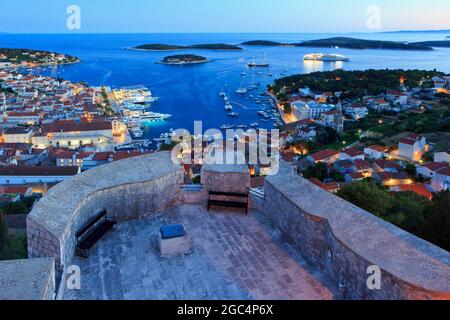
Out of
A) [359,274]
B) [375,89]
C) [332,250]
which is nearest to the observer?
[359,274]

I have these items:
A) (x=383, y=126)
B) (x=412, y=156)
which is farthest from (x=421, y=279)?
(x=383, y=126)

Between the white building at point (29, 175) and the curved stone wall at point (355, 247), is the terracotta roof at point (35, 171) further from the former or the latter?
the curved stone wall at point (355, 247)

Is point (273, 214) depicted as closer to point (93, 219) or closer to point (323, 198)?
point (323, 198)

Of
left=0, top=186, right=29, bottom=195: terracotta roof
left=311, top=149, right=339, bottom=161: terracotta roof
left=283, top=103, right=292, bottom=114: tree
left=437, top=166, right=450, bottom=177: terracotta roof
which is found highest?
left=283, top=103, right=292, bottom=114: tree

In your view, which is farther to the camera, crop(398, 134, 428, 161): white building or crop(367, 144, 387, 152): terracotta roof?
crop(367, 144, 387, 152): terracotta roof

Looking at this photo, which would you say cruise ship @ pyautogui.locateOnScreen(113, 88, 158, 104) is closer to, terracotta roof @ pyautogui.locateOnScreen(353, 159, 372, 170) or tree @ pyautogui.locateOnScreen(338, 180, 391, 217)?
terracotta roof @ pyautogui.locateOnScreen(353, 159, 372, 170)

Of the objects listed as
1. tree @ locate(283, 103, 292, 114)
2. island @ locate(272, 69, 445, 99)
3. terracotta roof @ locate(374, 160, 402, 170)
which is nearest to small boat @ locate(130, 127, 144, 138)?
tree @ locate(283, 103, 292, 114)
